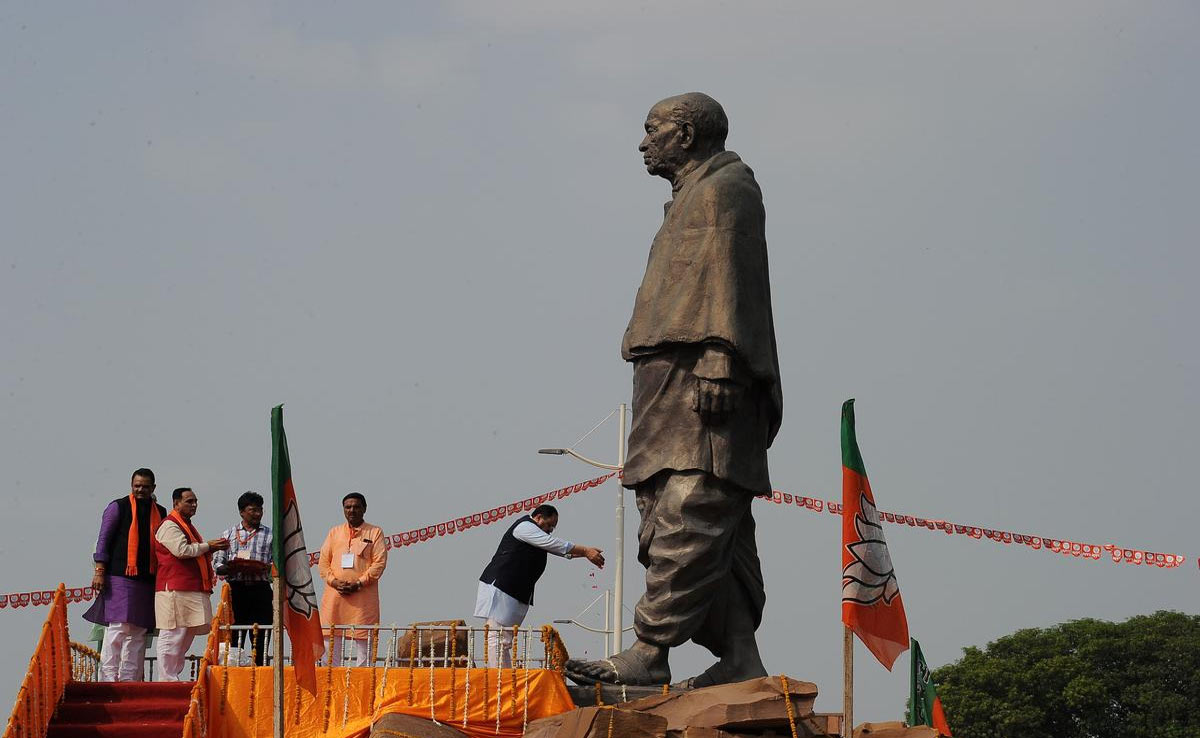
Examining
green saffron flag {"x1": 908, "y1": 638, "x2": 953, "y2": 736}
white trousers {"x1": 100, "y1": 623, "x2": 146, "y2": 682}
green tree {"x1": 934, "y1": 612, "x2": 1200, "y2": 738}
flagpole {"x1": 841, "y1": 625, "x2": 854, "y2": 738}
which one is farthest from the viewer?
green tree {"x1": 934, "y1": 612, "x2": 1200, "y2": 738}

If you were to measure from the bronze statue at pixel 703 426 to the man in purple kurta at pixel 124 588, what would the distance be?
3.84 metres

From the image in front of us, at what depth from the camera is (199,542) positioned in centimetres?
1359

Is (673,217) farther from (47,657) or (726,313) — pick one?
(47,657)

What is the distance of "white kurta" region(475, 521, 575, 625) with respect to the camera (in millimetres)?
13367

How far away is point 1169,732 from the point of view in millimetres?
37969

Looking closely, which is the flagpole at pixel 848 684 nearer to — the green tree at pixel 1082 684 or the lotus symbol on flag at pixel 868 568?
the lotus symbol on flag at pixel 868 568

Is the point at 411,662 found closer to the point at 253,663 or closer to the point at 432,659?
the point at 432,659

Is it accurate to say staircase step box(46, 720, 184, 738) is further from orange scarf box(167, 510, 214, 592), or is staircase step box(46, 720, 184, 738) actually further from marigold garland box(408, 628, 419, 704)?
marigold garland box(408, 628, 419, 704)

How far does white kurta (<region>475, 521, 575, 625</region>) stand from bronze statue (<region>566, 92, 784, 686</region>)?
1.85 metres

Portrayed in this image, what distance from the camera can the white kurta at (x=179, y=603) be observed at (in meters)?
13.4

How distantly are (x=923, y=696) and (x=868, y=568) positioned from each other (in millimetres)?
3770

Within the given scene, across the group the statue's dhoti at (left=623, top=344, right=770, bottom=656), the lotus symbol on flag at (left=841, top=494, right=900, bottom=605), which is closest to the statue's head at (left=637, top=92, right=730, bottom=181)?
the statue's dhoti at (left=623, top=344, right=770, bottom=656)

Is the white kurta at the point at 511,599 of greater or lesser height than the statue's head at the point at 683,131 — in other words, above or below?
below

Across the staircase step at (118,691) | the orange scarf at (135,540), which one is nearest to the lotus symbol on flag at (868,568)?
the staircase step at (118,691)
